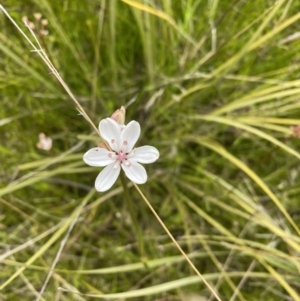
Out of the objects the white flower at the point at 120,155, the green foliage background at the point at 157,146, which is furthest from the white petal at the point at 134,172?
the green foliage background at the point at 157,146

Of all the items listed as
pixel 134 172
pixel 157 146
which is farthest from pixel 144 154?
pixel 157 146

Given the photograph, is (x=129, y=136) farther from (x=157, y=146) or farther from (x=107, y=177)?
(x=157, y=146)

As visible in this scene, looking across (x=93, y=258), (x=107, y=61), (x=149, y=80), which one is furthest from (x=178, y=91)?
(x=93, y=258)

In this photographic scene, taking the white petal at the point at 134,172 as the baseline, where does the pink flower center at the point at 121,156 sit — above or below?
above

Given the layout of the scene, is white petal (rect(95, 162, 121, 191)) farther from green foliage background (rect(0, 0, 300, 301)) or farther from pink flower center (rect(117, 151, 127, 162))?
green foliage background (rect(0, 0, 300, 301))

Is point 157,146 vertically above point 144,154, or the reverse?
point 144,154

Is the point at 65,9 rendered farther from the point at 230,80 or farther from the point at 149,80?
the point at 230,80

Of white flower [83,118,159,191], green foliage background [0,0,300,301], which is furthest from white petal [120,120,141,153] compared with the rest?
green foliage background [0,0,300,301]

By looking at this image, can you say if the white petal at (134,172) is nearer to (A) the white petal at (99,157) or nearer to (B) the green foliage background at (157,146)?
(A) the white petal at (99,157)
